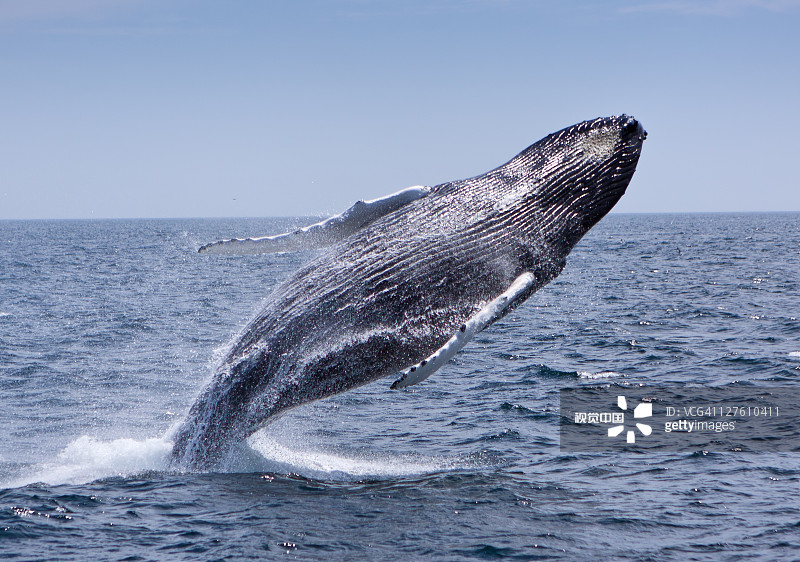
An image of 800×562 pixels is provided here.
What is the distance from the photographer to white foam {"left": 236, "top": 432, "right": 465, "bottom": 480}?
37.8 ft

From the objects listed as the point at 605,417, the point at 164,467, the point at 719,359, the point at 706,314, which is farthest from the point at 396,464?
the point at 706,314

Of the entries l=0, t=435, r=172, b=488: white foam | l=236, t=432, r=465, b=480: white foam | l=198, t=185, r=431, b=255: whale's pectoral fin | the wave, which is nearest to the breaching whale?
l=198, t=185, r=431, b=255: whale's pectoral fin

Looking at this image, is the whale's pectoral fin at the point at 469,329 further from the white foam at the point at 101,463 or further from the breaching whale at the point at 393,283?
the white foam at the point at 101,463

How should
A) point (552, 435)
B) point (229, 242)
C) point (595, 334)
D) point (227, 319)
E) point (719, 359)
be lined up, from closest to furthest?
point (229, 242) → point (552, 435) → point (719, 359) → point (595, 334) → point (227, 319)

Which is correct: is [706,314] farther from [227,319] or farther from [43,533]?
[43,533]

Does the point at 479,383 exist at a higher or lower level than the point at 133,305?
lower

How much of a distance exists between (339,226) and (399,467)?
4090mm

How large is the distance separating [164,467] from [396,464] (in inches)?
131

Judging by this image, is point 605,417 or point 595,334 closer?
point 605,417

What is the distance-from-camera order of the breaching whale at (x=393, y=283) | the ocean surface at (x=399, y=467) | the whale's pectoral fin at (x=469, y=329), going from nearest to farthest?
the whale's pectoral fin at (x=469, y=329) < the breaching whale at (x=393, y=283) < the ocean surface at (x=399, y=467)

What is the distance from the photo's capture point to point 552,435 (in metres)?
14.9

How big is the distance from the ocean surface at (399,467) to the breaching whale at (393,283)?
1.29 m

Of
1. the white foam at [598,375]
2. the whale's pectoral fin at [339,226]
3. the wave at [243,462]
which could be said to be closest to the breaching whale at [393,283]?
the whale's pectoral fin at [339,226]

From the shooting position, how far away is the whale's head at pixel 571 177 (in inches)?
399
